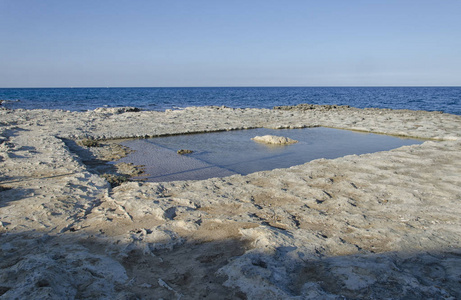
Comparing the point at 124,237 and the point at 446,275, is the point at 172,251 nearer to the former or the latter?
the point at 124,237

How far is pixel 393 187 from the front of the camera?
614 centimetres

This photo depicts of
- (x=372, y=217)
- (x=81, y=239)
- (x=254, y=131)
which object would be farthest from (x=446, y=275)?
(x=254, y=131)

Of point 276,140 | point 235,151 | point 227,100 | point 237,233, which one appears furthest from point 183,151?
point 227,100

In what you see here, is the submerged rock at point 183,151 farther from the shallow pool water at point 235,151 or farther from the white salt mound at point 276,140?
the white salt mound at point 276,140

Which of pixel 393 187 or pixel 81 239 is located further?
pixel 393 187

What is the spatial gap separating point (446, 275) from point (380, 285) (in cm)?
84

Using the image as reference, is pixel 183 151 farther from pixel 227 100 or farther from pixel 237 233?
pixel 227 100

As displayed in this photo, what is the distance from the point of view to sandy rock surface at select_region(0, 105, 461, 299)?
10.0 ft

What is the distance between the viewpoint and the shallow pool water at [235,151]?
838 centimetres

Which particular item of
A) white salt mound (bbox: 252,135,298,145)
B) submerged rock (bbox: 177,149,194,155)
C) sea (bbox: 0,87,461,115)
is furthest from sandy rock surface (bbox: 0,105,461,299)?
sea (bbox: 0,87,461,115)

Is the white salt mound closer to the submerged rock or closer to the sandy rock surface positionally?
the submerged rock

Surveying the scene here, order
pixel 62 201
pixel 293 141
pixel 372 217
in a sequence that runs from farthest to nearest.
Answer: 1. pixel 293 141
2. pixel 62 201
3. pixel 372 217

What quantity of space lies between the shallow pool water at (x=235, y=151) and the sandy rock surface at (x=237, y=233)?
4.52ft

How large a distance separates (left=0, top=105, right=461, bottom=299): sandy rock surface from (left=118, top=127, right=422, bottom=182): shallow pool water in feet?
4.52
